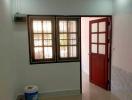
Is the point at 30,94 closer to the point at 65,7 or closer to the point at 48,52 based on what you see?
the point at 48,52

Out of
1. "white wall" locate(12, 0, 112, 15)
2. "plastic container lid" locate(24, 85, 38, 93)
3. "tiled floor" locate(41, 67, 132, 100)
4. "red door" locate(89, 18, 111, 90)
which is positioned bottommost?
"tiled floor" locate(41, 67, 132, 100)

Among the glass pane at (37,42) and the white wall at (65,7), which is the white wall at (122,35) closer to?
the white wall at (65,7)

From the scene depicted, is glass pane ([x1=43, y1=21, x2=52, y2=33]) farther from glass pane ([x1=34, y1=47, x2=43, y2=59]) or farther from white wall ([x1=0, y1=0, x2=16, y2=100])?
white wall ([x1=0, y1=0, x2=16, y2=100])

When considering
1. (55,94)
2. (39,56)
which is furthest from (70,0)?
(55,94)

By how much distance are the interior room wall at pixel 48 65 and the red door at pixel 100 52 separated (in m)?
0.55

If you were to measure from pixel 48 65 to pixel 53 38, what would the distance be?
72 cm

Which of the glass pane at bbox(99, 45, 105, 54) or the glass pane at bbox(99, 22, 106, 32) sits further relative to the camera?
the glass pane at bbox(99, 45, 105, 54)

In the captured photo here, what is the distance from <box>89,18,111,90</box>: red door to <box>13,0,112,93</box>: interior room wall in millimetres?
549

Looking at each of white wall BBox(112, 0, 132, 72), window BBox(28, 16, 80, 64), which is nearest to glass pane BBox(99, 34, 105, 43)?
white wall BBox(112, 0, 132, 72)

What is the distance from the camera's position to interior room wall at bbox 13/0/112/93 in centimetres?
419

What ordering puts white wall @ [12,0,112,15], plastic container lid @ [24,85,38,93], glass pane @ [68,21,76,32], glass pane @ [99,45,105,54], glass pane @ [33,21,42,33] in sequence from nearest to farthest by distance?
plastic container lid @ [24,85,38,93]
white wall @ [12,0,112,15]
glass pane @ [33,21,42,33]
glass pane @ [68,21,76,32]
glass pane @ [99,45,105,54]

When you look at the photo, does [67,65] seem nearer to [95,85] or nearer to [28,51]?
[28,51]

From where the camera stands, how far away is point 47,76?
4.43m

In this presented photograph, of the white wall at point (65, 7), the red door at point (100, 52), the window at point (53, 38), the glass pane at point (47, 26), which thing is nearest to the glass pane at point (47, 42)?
the window at point (53, 38)
